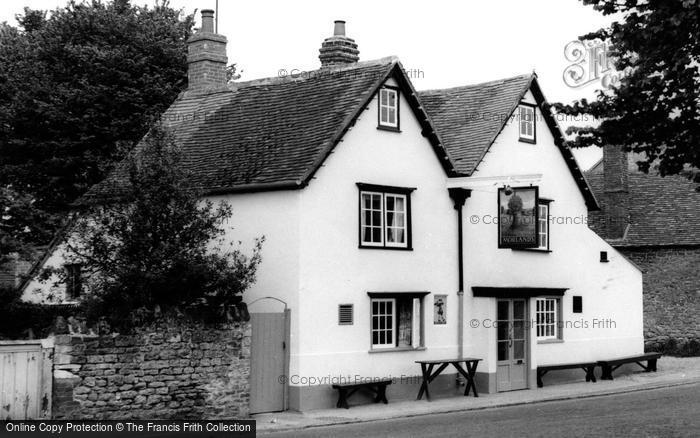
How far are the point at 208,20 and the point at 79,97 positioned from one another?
26.8ft

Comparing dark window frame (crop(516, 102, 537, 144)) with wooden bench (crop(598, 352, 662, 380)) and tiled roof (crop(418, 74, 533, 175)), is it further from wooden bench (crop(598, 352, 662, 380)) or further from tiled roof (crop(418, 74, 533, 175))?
wooden bench (crop(598, 352, 662, 380))

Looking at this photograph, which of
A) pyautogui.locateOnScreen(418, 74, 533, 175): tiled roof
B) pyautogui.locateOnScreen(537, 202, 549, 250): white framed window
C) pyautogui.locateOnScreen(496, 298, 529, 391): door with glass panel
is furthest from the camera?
pyautogui.locateOnScreen(537, 202, 549, 250): white framed window

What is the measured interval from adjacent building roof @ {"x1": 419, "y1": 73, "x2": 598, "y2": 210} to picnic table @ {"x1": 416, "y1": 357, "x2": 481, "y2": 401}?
4770 millimetres

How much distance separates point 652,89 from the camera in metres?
16.4

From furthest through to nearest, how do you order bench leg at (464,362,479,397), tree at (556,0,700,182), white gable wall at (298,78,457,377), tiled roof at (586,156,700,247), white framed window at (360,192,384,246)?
tiled roof at (586,156,700,247)
bench leg at (464,362,479,397)
white framed window at (360,192,384,246)
white gable wall at (298,78,457,377)
tree at (556,0,700,182)

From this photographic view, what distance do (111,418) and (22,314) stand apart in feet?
40.6

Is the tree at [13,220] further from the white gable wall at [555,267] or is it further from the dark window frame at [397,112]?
the white gable wall at [555,267]

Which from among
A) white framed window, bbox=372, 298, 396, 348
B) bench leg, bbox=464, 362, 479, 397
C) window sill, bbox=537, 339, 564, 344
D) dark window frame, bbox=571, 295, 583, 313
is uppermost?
dark window frame, bbox=571, 295, 583, 313

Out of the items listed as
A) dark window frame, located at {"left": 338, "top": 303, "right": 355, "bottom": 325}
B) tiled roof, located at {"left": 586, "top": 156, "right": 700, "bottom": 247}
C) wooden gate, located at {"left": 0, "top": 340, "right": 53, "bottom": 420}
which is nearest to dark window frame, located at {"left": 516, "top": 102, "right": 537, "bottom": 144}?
dark window frame, located at {"left": 338, "top": 303, "right": 355, "bottom": 325}

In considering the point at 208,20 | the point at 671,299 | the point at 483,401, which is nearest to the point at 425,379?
the point at 483,401

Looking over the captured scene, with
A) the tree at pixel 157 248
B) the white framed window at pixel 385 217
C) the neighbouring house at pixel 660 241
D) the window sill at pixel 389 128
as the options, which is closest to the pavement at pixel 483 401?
the tree at pixel 157 248

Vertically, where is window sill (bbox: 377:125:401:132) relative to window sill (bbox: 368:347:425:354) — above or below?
above

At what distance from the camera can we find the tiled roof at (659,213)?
3819cm

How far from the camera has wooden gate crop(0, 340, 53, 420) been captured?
18766mm
